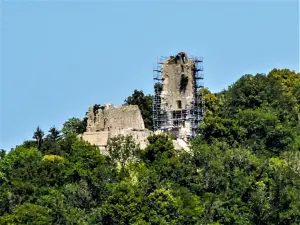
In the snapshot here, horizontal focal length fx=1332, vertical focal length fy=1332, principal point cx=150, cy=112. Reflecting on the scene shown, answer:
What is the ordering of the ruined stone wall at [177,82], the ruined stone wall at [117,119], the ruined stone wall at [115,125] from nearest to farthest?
the ruined stone wall at [115,125]
the ruined stone wall at [117,119]
the ruined stone wall at [177,82]

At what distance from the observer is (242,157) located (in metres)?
63.2

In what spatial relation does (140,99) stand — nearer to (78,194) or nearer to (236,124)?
(236,124)

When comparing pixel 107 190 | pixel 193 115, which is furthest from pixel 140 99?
pixel 107 190

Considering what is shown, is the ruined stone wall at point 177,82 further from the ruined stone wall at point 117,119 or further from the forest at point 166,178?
the ruined stone wall at point 117,119

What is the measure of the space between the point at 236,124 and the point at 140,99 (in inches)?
356

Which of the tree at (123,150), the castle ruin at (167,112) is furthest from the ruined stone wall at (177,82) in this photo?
the tree at (123,150)

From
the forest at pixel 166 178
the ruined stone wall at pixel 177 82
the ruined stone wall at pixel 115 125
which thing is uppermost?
the ruined stone wall at pixel 177 82

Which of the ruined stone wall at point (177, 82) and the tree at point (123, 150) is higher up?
the ruined stone wall at point (177, 82)

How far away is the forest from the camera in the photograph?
5916 centimetres

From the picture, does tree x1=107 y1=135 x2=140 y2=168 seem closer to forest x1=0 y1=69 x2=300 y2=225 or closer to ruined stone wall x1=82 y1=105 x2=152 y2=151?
forest x1=0 y1=69 x2=300 y2=225

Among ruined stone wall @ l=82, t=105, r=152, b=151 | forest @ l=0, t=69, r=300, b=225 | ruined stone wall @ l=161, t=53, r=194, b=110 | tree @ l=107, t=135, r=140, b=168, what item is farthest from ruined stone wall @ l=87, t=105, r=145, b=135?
ruined stone wall @ l=161, t=53, r=194, b=110

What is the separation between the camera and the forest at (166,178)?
59156 mm

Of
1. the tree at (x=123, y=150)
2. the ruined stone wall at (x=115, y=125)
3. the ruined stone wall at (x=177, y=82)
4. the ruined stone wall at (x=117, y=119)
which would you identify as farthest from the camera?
the ruined stone wall at (x=177, y=82)

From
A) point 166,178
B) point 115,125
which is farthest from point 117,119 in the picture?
point 166,178
